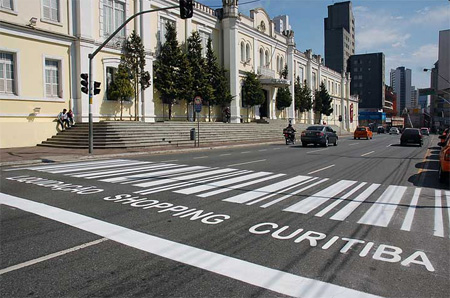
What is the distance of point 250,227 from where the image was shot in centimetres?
564

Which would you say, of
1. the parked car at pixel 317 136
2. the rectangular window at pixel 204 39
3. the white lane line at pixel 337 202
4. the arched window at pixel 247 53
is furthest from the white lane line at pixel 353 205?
the arched window at pixel 247 53

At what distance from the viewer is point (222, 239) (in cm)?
505

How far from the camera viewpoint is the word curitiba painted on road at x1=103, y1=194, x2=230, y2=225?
6.09 m

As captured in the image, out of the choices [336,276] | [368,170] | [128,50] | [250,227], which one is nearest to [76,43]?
[128,50]

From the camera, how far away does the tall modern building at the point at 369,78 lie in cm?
13450

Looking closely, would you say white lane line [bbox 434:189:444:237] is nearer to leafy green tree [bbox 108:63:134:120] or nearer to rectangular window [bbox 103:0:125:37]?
leafy green tree [bbox 108:63:134:120]

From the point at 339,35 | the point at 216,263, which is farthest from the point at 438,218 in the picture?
the point at 339,35

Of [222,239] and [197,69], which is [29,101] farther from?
[222,239]

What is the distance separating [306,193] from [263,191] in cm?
102

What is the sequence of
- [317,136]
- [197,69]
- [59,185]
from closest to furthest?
[59,185]
[317,136]
[197,69]

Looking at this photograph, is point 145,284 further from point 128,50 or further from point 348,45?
point 348,45

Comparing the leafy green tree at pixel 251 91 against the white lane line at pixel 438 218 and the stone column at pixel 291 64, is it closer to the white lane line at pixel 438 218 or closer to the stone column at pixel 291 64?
the stone column at pixel 291 64

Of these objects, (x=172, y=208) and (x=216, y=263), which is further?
(x=172, y=208)

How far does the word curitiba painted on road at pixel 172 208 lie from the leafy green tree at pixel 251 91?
3704 cm
